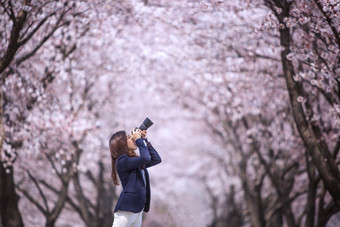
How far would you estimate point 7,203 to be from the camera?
326 inches

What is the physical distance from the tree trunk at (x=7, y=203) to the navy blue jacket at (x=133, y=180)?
4058 mm

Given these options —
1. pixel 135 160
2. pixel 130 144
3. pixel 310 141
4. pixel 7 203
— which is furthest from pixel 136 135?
pixel 7 203

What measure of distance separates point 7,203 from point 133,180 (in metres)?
4.34

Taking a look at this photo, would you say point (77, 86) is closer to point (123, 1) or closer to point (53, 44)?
point (53, 44)

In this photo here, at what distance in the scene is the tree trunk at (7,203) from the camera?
821 cm

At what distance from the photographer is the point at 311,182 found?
28.3 feet

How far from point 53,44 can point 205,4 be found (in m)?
4.72

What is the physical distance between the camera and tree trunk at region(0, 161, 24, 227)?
26.9ft

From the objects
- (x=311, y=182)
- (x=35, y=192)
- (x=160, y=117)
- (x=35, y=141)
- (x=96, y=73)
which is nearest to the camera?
(x=311, y=182)

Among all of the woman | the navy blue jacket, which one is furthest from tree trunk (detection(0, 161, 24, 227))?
the navy blue jacket

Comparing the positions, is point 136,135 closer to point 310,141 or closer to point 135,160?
point 135,160

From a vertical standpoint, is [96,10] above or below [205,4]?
below

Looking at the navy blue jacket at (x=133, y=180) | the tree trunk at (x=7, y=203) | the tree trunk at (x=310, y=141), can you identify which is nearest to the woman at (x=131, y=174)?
the navy blue jacket at (x=133, y=180)

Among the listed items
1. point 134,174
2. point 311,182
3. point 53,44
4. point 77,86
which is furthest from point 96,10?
point 311,182
